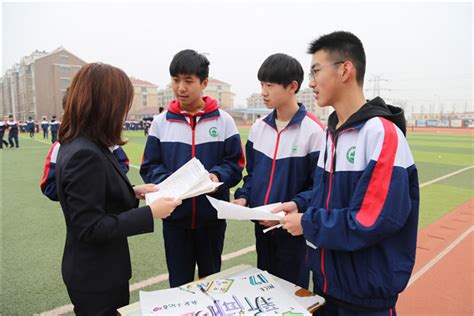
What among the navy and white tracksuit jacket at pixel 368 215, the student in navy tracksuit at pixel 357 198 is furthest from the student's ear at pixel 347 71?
the navy and white tracksuit jacket at pixel 368 215

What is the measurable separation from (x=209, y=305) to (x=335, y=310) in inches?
24.7

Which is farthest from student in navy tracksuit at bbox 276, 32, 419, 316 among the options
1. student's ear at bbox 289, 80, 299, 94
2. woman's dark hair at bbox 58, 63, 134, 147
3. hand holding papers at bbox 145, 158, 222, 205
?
woman's dark hair at bbox 58, 63, 134, 147

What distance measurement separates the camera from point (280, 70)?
7.39 ft

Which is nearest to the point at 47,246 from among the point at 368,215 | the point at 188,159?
the point at 188,159

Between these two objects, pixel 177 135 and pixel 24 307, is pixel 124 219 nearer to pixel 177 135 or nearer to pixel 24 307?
pixel 177 135

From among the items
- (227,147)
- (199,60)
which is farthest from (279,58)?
(227,147)

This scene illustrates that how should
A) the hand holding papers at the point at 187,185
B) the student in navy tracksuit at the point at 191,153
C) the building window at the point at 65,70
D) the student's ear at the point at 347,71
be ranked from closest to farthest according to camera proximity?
the student's ear at the point at 347,71 → the hand holding papers at the point at 187,185 → the student in navy tracksuit at the point at 191,153 → the building window at the point at 65,70

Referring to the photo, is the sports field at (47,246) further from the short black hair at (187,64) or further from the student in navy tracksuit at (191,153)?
the short black hair at (187,64)

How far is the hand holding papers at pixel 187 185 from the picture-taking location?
1.77 metres

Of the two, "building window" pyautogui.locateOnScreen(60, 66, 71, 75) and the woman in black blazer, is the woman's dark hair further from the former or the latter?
"building window" pyautogui.locateOnScreen(60, 66, 71, 75)

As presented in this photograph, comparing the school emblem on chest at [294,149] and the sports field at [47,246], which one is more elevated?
the school emblem on chest at [294,149]

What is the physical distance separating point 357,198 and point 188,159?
132 cm

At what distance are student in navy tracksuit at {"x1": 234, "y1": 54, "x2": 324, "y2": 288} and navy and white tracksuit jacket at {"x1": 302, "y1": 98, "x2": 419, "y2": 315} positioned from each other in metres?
0.61

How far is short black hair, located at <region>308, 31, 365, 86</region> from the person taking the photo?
5.18 feet
